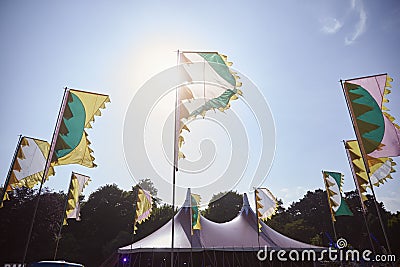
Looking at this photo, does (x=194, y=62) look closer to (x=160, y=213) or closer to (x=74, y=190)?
(x=74, y=190)

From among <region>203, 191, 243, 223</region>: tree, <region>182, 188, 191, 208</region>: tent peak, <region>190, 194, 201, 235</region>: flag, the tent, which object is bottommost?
the tent

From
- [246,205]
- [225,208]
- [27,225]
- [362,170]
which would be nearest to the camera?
[362,170]

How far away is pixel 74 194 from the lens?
9.46 metres

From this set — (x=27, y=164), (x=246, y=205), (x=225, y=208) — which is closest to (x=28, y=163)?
(x=27, y=164)

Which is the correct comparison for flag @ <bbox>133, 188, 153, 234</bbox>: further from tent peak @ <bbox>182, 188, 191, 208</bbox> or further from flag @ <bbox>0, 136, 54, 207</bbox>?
flag @ <bbox>0, 136, 54, 207</bbox>

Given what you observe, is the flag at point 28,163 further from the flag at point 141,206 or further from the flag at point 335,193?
the flag at point 335,193

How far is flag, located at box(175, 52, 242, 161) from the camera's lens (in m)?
5.91

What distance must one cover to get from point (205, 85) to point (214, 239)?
311 inches

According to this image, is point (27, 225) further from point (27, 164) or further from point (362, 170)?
point (362, 170)

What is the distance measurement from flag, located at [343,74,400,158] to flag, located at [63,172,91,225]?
871cm

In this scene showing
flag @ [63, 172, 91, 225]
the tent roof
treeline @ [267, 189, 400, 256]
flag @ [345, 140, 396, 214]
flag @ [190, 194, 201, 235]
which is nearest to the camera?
flag @ [345, 140, 396, 214]

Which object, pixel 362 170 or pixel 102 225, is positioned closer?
pixel 362 170

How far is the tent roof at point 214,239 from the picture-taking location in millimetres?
10836

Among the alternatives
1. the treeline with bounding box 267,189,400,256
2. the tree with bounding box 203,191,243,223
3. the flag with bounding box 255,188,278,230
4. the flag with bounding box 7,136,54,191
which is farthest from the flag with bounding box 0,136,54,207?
the tree with bounding box 203,191,243,223
